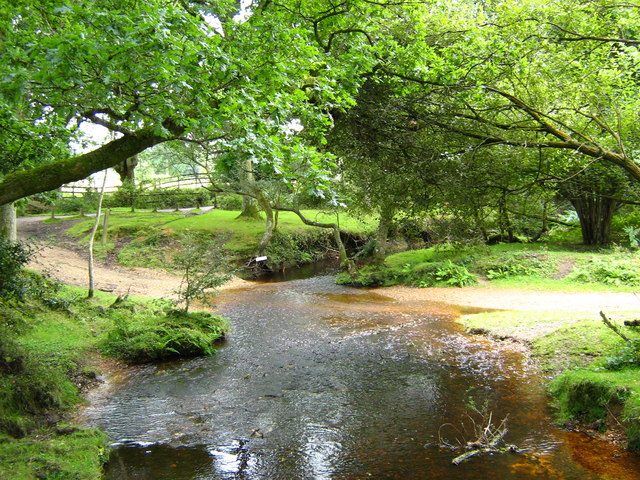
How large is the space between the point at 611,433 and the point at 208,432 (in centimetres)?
539

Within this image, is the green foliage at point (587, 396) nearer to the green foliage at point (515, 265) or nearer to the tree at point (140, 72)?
the tree at point (140, 72)

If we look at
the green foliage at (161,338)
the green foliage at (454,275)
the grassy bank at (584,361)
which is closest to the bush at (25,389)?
the green foliage at (161,338)

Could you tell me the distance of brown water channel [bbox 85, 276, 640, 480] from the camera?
18.1 ft

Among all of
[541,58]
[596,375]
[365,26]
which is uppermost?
[365,26]

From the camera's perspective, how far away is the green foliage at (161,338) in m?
10.1

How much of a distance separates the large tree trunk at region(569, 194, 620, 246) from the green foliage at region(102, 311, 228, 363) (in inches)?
655

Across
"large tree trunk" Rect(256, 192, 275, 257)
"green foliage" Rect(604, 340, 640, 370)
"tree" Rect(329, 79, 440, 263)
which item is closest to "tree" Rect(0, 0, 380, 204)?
"tree" Rect(329, 79, 440, 263)

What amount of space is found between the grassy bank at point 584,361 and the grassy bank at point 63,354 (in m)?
6.40

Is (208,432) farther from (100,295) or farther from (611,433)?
(100,295)

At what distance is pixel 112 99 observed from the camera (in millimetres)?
6121

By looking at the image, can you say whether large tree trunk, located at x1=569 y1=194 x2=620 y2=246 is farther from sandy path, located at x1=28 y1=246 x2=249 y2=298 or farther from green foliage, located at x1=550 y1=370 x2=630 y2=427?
sandy path, located at x1=28 y1=246 x2=249 y2=298

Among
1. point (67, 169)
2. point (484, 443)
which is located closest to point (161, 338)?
point (67, 169)

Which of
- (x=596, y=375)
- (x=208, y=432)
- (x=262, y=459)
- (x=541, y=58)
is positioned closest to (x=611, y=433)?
(x=596, y=375)

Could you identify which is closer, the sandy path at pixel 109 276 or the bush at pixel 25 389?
the bush at pixel 25 389
